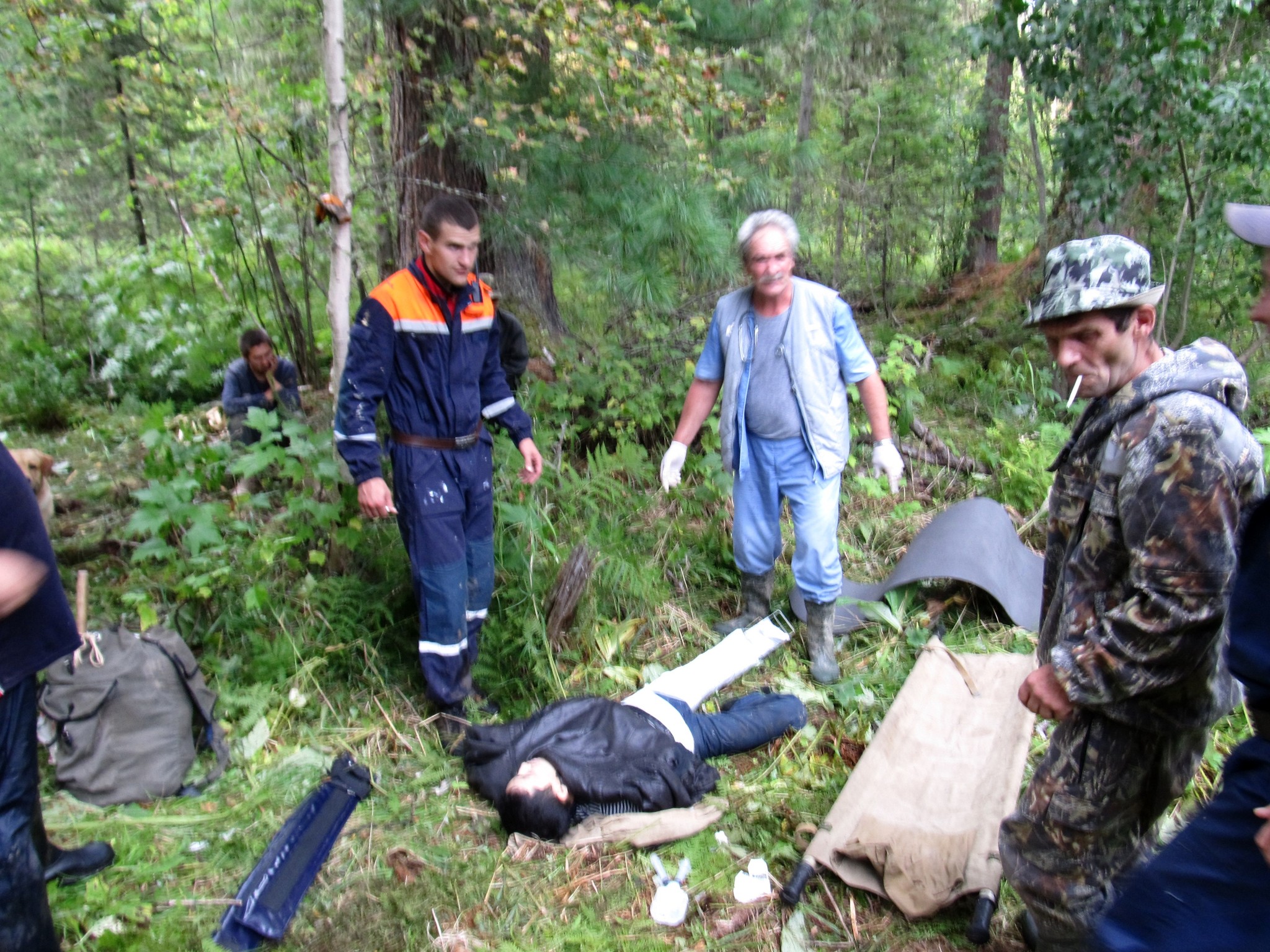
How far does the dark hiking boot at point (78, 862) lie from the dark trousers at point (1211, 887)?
9.65ft

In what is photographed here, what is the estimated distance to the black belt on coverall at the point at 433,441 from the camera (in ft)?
10.8

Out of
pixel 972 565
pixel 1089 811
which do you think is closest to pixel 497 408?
pixel 972 565

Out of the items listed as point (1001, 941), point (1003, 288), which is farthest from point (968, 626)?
point (1003, 288)

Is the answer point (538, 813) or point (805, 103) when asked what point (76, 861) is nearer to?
point (538, 813)

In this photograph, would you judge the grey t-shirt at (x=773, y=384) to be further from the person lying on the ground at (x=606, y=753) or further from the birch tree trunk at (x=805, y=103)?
the birch tree trunk at (x=805, y=103)

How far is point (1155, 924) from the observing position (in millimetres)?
1160

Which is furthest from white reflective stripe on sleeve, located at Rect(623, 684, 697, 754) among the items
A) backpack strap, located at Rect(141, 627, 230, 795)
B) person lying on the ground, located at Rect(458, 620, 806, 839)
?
backpack strap, located at Rect(141, 627, 230, 795)

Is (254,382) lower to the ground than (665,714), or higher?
higher

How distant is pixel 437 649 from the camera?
3463 millimetres

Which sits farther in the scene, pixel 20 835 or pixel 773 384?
pixel 773 384

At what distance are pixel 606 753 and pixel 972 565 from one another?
220cm

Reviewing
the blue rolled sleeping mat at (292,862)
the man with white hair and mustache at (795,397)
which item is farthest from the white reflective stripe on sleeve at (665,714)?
the blue rolled sleeping mat at (292,862)

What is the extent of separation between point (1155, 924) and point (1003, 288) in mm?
8288

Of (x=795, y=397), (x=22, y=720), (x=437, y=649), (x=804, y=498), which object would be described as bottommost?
(x=437, y=649)
